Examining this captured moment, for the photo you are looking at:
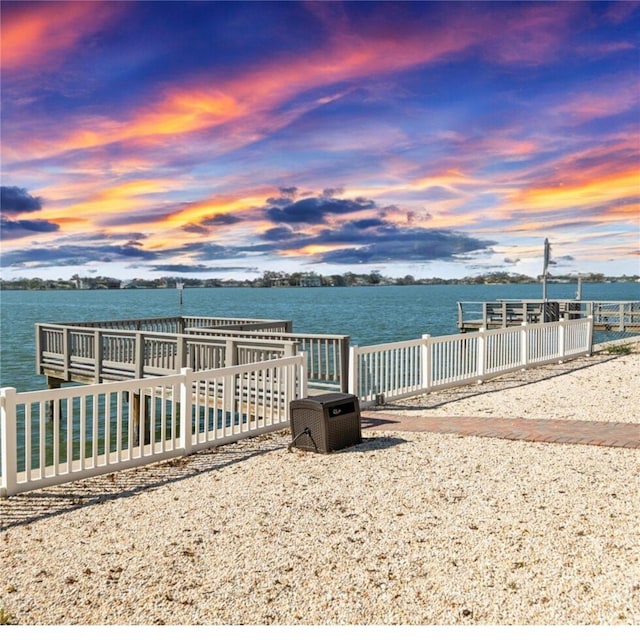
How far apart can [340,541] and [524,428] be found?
15.0 ft

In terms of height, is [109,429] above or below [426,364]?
below

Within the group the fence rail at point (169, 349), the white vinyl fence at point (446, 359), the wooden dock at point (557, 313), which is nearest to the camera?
the white vinyl fence at point (446, 359)

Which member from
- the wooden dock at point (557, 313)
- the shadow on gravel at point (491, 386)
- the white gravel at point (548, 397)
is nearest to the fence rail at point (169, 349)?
the shadow on gravel at point (491, 386)

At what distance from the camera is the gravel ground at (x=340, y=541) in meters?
3.58

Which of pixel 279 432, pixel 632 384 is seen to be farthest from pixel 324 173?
pixel 279 432

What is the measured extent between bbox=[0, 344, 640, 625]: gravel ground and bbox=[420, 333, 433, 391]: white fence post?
4.18m

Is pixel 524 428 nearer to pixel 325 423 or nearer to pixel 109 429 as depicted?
pixel 325 423

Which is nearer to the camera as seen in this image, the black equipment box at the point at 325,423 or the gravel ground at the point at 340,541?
the gravel ground at the point at 340,541

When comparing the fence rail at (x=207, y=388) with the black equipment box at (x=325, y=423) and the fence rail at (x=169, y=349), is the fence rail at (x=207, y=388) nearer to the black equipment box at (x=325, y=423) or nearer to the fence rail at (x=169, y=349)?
the fence rail at (x=169, y=349)

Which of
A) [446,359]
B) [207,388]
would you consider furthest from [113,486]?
[446,359]

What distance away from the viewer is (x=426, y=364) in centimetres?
1159

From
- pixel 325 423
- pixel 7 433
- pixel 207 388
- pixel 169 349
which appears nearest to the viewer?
pixel 7 433

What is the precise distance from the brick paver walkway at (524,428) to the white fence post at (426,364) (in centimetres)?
222

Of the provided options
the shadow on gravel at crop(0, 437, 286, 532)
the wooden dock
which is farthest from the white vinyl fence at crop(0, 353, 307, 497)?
the wooden dock
